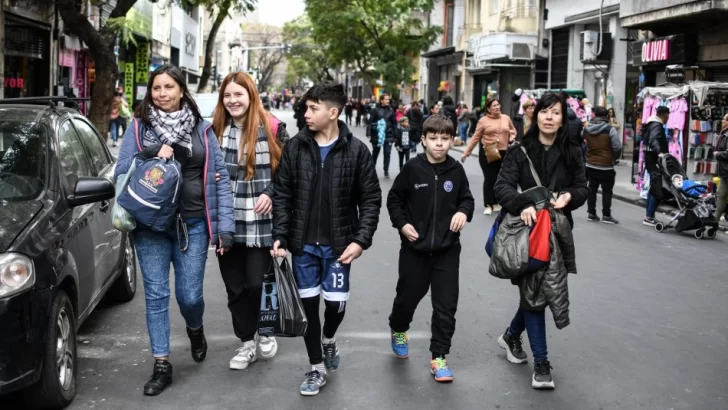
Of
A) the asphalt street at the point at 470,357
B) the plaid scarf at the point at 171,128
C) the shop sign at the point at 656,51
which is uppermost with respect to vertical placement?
the shop sign at the point at 656,51

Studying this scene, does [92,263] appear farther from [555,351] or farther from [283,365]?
Answer: [555,351]

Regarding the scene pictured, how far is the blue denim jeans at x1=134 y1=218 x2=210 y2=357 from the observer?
4980 mm

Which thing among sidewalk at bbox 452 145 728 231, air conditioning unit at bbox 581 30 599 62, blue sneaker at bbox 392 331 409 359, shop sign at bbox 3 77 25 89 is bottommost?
blue sneaker at bbox 392 331 409 359

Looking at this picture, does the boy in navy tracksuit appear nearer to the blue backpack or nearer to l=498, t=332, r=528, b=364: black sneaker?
l=498, t=332, r=528, b=364: black sneaker

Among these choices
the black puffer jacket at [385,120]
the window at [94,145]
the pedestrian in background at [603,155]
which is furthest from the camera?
the black puffer jacket at [385,120]

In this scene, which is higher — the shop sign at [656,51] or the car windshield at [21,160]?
the shop sign at [656,51]

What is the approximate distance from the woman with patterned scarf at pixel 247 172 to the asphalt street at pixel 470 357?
2.03 ft

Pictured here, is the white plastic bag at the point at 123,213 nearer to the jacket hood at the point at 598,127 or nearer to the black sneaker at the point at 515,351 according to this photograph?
the black sneaker at the point at 515,351

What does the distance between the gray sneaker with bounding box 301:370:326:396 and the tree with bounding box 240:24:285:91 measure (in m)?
87.1

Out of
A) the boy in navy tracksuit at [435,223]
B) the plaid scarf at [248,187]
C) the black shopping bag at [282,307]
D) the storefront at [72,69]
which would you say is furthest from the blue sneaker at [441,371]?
the storefront at [72,69]

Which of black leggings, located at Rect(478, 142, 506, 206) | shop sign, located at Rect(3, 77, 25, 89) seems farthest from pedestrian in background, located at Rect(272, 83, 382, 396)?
shop sign, located at Rect(3, 77, 25, 89)

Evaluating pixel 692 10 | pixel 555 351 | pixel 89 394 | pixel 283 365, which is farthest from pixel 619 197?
pixel 89 394

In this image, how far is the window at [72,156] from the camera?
18.1 feet

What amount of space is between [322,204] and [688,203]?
8.65m
